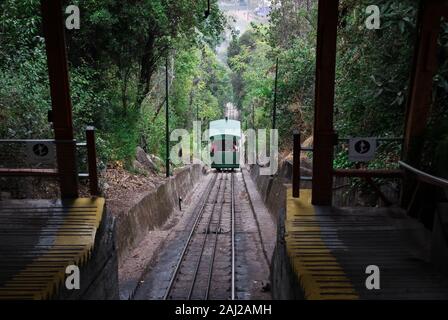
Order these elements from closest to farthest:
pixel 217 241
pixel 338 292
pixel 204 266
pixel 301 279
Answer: pixel 338 292
pixel 301 279
pixel 204 266
pixel 217 241

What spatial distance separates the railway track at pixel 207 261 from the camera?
7.81m

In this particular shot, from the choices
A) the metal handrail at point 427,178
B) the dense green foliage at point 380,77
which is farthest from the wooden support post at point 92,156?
the dense green foliage at point 380,77

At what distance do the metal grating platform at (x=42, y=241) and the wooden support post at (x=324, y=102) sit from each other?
10.6ft

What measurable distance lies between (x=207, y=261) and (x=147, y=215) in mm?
3474

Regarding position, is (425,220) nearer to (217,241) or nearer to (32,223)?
(32,223)

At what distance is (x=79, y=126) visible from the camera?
1052 cm

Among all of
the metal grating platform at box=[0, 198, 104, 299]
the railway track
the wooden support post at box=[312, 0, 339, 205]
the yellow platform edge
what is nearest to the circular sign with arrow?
the wooden support post at box=[312, 0, 339, 205]

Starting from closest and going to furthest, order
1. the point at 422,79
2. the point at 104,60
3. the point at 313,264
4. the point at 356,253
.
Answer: the point at 313,264 < the point at 356,253 < the point at 422,79 < the point at 104,60

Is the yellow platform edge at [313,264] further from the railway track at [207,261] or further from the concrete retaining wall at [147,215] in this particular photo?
the concrete retaining wall at [147,215]

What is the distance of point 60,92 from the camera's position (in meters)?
6.09

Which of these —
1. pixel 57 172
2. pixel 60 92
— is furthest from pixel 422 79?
pixel 57 172

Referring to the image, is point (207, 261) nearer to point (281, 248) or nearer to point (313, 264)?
point (281, 248)
